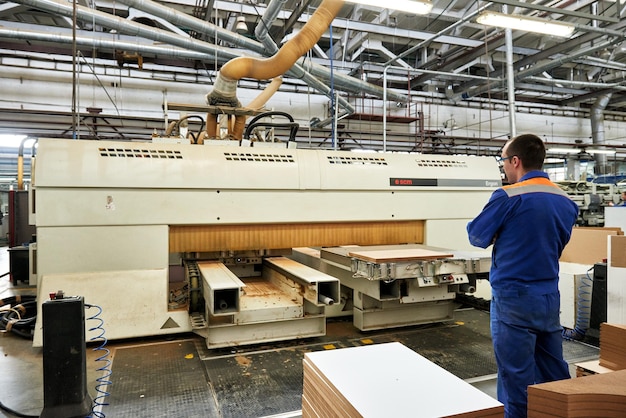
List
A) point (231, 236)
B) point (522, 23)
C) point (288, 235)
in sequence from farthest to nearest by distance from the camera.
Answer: point (522, 23)
point (288, 235)
point (231, 236)

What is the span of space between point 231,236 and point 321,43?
473 centimetres

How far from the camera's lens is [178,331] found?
244 centimetres

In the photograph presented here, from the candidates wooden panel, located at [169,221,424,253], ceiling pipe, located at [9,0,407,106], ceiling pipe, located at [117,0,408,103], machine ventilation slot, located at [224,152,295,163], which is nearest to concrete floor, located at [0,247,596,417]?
wooden panel, located at [169,221,424,253]

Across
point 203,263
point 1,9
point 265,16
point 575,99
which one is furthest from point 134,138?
point 575,99

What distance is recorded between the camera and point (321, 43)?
636 centimetres

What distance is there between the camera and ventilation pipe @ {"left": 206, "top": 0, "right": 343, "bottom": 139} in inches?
109

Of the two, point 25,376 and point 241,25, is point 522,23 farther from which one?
point 25,376

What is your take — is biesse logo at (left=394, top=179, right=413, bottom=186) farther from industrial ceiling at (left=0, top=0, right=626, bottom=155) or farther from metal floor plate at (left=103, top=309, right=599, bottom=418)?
industrial ceiling at (left=0, top=0, right=626, bottom=155)

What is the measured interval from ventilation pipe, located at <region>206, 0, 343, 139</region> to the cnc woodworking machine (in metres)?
0.58

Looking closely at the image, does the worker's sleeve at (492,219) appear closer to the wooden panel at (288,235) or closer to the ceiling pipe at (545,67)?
the wooden panel at (288,235)

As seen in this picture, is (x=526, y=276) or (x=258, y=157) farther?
(x=258, y=157)

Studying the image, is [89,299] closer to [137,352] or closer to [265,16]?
[137,352]

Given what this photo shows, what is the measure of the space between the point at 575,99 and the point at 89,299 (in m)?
9.29

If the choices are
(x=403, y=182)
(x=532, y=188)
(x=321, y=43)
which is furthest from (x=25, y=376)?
(x=321, y=43)
